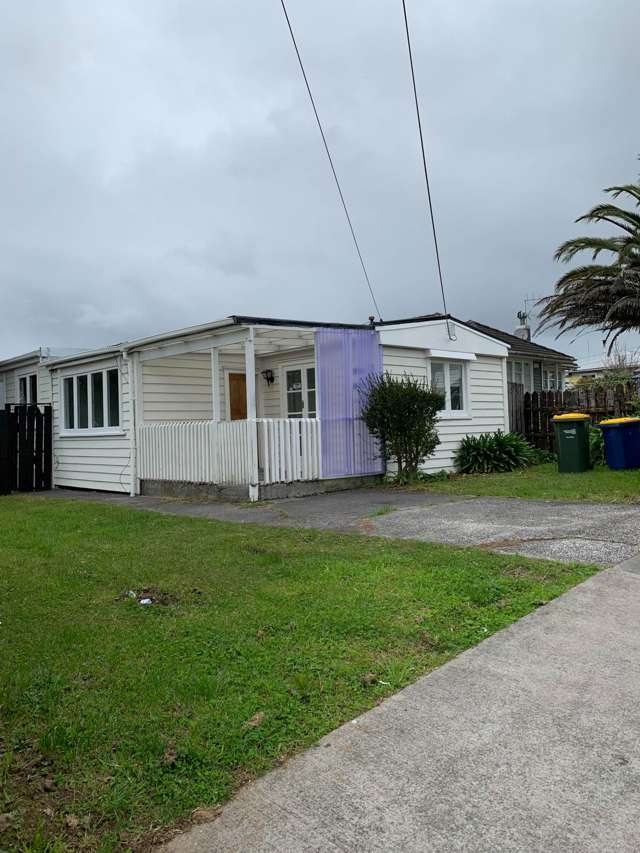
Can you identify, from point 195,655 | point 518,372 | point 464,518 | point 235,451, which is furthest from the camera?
point 518,372

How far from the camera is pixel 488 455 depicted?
48.8 feet

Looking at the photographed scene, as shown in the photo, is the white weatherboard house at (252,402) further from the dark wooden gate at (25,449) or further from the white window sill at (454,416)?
the dark wooden gate at (25,449)

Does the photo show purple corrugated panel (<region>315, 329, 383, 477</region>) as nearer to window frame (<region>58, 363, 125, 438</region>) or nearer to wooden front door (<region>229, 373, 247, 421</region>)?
wooden front door (<region>229, 373, 247, 421</region>)

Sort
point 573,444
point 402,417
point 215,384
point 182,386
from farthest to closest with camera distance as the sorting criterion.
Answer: point 182,386 < point 573,444 < point 402,417 < point 215,384

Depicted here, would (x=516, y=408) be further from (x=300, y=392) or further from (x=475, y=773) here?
(x=475, y=773)

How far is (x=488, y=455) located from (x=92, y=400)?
28.6 feet

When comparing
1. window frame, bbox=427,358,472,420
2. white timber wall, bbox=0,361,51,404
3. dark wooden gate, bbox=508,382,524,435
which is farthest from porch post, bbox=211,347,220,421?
dark wooden gate, bbox=508,382,524,435

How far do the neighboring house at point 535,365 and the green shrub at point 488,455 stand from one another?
5497mm

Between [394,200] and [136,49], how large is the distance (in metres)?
7.35

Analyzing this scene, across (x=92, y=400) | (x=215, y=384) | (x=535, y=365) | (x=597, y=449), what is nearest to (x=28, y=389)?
(x=92, y=400)

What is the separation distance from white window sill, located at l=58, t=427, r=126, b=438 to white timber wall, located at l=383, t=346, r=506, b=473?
224 inches

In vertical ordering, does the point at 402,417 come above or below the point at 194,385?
below

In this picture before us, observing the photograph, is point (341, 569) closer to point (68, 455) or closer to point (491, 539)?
point (491, 539)

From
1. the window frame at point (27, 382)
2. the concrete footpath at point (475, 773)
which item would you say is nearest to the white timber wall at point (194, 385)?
the window frame at point (27, 382)
